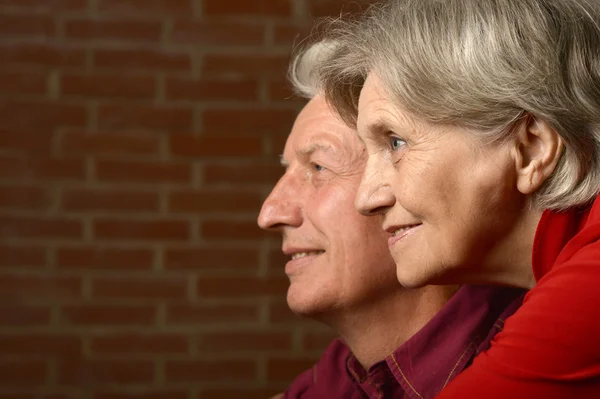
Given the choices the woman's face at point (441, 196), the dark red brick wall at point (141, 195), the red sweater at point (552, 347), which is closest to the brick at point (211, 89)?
the dark red brick wall at point (141, 195)

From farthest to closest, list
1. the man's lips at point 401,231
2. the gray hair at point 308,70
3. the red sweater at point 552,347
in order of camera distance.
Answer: the gray hair at point 308,70, the man's lips at point 401,231, the red sweater at point 552,347

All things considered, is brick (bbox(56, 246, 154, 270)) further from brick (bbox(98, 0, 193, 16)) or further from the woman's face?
the woman's face

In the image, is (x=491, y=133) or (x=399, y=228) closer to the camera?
(x=491, y=133)

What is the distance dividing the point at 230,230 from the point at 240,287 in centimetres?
17

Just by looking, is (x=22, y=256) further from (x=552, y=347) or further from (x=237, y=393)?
(x=552, y=347)

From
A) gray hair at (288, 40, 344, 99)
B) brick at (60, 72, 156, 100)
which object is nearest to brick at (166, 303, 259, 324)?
brick at (60, 72, 156, 100)

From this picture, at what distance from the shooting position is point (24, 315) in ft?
8.56

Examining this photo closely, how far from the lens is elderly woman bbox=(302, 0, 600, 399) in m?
1.01

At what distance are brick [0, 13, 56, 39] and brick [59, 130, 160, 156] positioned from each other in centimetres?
30

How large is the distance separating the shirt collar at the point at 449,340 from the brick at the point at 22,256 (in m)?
1.52

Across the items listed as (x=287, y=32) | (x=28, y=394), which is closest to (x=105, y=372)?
(x=28, y=394)

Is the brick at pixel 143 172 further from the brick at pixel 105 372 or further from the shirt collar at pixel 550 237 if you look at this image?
the shirt collar at pixel 550 237

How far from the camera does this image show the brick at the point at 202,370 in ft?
8.66

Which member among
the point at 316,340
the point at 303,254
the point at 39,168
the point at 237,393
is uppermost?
the point at 39,168
